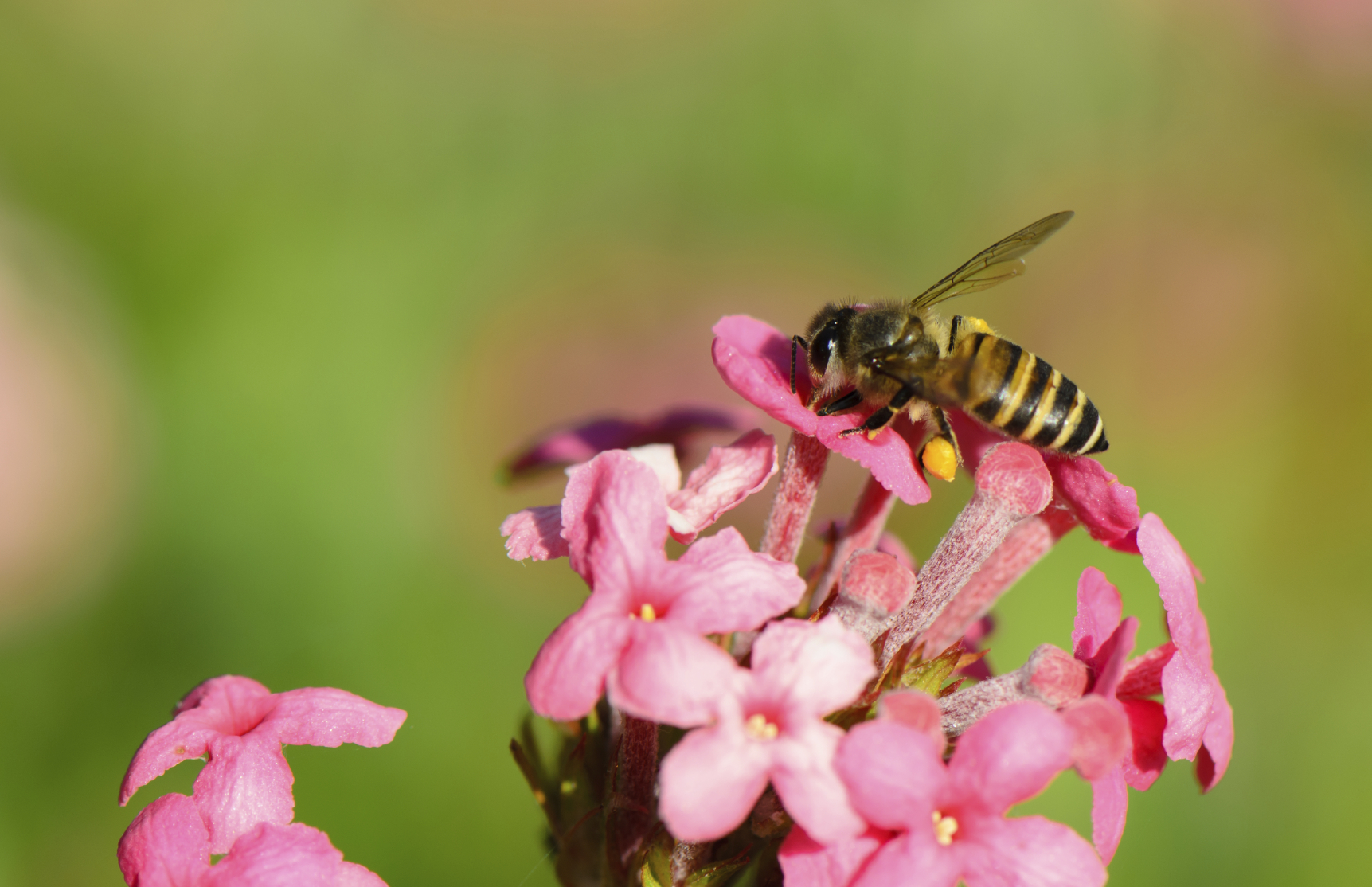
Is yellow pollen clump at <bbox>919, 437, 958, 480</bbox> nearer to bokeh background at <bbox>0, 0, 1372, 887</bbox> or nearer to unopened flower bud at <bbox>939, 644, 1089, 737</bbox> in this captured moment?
unopened flower bud at <bbox>939, 644, 1089, 737</bbox>

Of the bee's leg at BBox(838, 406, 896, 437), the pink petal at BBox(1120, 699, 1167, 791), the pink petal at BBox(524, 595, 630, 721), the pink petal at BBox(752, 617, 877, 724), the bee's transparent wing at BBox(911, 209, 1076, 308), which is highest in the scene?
the bee's transparent wing at BBox(911, 209, 1076, 308)

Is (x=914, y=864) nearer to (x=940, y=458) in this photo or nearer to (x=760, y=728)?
(x=760, y=728)

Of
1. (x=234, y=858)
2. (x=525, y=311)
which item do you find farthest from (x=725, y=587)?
(x=525, y=311)

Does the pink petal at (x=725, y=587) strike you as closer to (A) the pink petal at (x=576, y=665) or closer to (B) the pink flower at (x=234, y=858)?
(A) the pink petal at (x=576, y=665)

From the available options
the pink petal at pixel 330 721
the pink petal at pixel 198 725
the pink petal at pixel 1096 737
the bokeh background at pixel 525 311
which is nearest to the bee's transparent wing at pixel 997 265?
the pink petal at pixel 1096 737

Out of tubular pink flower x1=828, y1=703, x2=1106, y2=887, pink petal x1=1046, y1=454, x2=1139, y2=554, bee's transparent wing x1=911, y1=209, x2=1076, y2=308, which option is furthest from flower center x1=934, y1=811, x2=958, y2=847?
bee's transparent wing x1=911, y1=209, x2=1076, y2=308

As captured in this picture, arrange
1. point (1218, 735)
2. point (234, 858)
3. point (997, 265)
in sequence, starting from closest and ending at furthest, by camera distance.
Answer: point (234, 858) → point (1218, 735) → point (997, 265)

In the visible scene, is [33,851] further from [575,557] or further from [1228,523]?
[1228,523]
